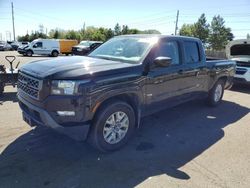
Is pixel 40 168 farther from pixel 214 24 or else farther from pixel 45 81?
pixel 214 24

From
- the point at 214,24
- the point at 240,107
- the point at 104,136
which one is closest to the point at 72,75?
the point at 104,136

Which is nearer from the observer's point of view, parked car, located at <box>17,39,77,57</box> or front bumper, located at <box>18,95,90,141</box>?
front bumper, located at <box>18,95,90,141</box>

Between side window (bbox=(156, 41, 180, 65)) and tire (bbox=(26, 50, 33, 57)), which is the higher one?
side window (bbox=(156, 41, 180, 65))

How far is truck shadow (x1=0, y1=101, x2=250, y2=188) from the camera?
3359 millimetres

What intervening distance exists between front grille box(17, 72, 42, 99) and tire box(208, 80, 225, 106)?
4.76m

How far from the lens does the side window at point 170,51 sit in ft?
15.8

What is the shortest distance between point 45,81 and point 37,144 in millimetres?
1331

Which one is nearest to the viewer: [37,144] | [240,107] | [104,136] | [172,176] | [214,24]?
[172,176]

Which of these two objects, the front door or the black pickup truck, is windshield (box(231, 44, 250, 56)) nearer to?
the black pickup truck

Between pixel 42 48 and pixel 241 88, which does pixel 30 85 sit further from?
pixel 42 48

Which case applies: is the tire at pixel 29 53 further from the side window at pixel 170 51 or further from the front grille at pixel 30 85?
the side window at pixel 170 51

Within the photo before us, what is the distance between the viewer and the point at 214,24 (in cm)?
5444

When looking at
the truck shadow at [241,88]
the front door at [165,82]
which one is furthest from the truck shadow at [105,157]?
the truck shadow at [241,88]

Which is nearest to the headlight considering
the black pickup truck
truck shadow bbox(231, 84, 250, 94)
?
the black pickup truck
